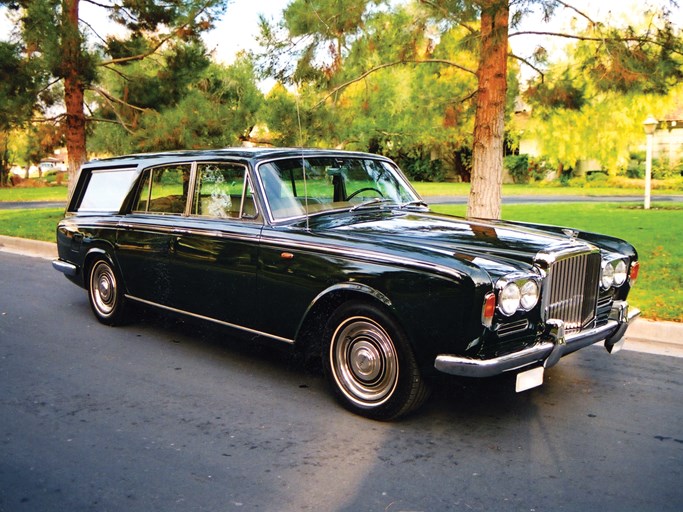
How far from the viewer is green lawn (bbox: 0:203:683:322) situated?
7.50m

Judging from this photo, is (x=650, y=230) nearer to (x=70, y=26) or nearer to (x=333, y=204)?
(x=333, y=204)

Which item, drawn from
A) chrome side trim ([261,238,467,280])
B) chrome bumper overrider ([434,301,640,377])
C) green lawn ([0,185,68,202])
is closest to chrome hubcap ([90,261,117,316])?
chrome side trim ([261,238,467,280])

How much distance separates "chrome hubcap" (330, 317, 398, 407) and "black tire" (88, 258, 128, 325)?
283cm

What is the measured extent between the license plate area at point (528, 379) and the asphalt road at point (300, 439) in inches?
12.5

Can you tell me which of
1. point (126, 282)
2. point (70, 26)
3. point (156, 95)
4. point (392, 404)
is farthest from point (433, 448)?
point (156, 95)

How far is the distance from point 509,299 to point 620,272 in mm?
1480

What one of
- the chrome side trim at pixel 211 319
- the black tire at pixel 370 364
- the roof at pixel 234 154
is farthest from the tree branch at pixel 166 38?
the black tire at pixel 370 364

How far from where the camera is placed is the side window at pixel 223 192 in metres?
5.08

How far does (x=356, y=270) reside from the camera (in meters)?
4.18

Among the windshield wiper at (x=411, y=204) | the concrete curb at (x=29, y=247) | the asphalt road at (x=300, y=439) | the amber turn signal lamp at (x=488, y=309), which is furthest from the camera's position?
the concrete curb at (x=29, y=247)

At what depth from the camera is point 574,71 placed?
33.8 feet

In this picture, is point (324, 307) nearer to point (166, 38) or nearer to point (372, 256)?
point (372, 256)

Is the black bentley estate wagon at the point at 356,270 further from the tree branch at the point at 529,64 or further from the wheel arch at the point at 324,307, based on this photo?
the tree branch at the point at 529,64

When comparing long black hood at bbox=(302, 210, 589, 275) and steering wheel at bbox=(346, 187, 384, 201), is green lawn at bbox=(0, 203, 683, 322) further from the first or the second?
steering wheel at bbox=(346, 187, 384, 201)
